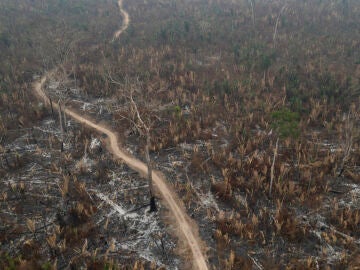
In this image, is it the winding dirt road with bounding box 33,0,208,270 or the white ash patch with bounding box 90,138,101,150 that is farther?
the white ash patch with bounding box 90,138,101,150

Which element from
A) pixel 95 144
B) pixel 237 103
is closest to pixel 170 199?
pixel 95 144

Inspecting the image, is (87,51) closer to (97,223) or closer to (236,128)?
(236,128)

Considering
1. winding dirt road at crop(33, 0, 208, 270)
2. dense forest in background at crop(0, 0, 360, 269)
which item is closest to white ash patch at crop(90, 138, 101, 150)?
winding dirt road at crop(33, 0, 208, 270)

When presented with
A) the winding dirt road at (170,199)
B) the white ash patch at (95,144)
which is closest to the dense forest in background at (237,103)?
the winding dirt road at (170,199)

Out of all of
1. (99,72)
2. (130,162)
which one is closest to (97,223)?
(130,162)

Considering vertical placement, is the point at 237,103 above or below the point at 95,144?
above

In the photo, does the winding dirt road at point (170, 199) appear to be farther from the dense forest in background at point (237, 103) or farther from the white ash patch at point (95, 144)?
the white ash patch at point (95, 144)

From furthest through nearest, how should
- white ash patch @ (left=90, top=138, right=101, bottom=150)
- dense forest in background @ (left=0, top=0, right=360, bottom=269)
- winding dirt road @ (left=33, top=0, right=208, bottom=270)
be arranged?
white ash patch @ (left=90, top=138, right=101, bottom=150)
dense forest in background @ (left=0, top=0, right=360, bottom=269)
winding dirt road @ (left=33, top=0, right=208, bottom=270)

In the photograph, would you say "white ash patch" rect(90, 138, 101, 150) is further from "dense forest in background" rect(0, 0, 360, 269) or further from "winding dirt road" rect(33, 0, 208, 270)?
"dense forest in background" rect(0, 0, 360, 269)

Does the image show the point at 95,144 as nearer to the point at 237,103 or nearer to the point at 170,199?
the point at 170,199
